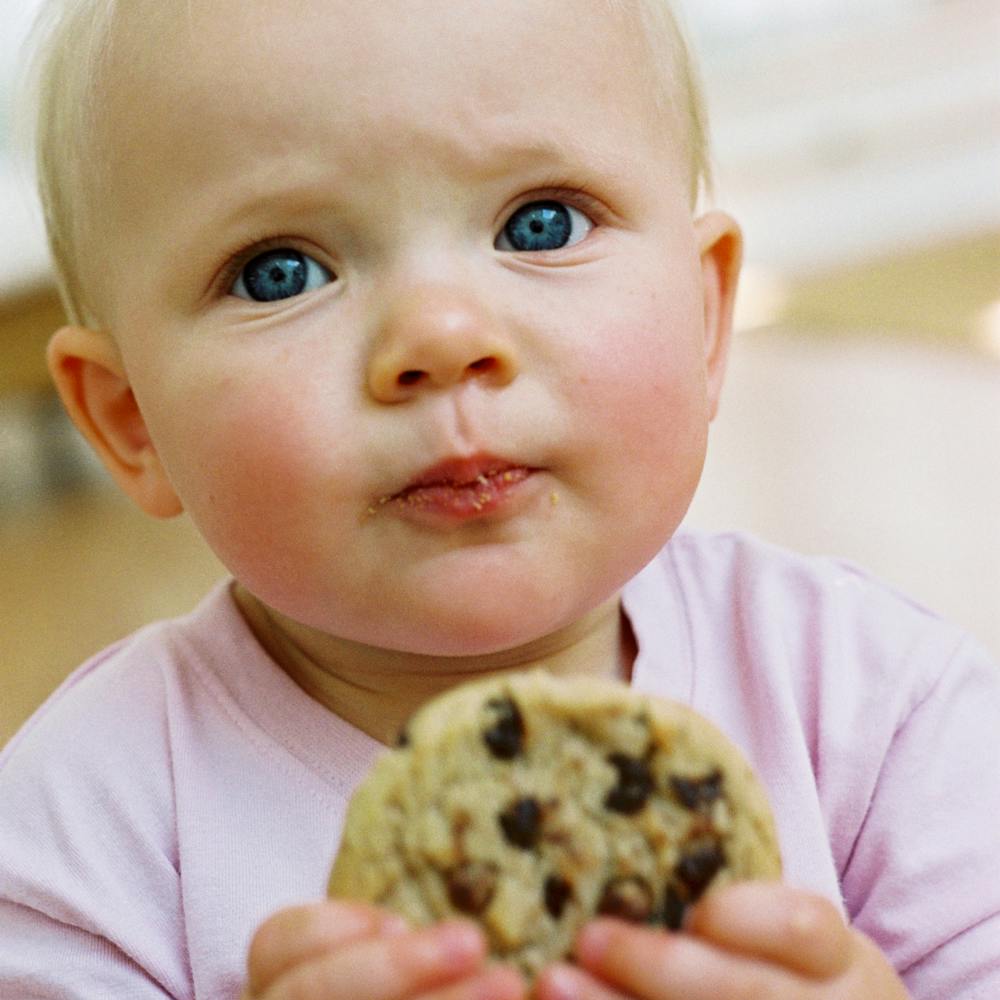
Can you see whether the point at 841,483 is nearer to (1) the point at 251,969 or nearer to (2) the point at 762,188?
(2) the point at 762,188

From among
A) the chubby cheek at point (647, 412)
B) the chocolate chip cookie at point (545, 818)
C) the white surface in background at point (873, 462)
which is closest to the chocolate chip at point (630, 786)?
the chocolate chip cookie at point (545, 818)

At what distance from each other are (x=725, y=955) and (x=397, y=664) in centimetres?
36

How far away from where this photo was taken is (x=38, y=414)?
2.73 m

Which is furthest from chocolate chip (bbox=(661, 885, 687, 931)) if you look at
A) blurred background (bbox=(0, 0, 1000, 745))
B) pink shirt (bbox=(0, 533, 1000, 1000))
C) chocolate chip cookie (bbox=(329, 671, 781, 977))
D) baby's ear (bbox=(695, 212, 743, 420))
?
blurred background (bbox=(0, 0, 1000, 745))

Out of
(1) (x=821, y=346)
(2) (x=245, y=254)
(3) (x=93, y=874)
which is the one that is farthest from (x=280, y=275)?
(1) (x=821, y=346)

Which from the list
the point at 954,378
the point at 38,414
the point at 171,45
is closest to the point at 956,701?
the point at 171,45

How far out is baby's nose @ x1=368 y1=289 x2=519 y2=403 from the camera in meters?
0.70

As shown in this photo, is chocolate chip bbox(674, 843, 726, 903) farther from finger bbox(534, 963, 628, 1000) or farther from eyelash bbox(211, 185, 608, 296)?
eyelash bbox(211, 185, 608, 296)

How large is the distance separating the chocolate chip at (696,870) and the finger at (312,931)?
108 millimetres

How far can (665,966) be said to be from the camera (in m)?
0.52

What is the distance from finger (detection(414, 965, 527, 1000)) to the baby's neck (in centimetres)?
35

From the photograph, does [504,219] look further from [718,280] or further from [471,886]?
[471,886]

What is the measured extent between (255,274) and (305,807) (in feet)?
0.98

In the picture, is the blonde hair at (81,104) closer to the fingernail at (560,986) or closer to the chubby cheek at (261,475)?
the chubby cheek at (261,475)
